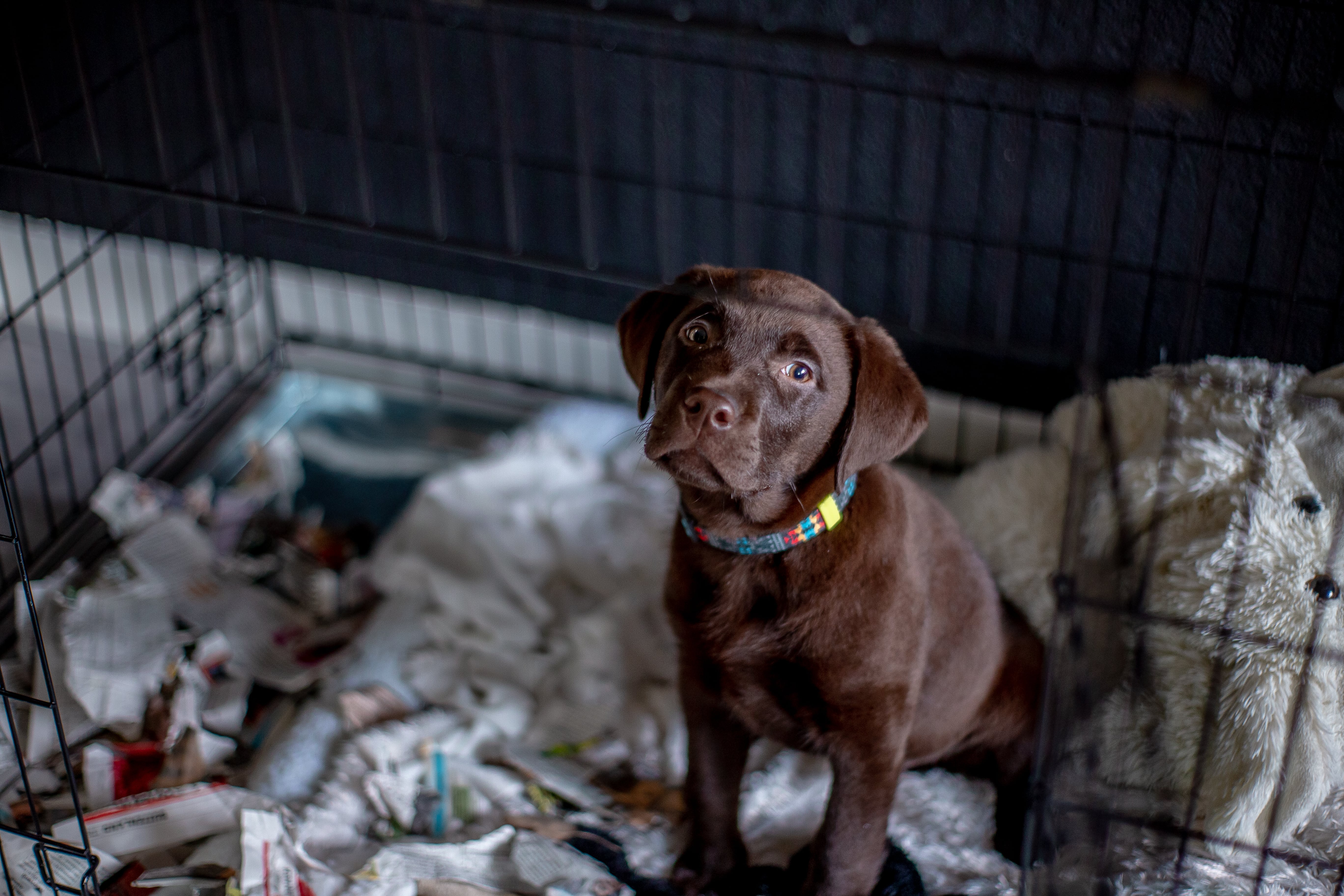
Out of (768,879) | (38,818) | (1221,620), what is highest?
(1221,620)

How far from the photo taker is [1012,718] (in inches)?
75.9

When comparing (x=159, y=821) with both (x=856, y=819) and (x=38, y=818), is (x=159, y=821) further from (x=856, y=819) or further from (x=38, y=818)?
(x=856, y=819)

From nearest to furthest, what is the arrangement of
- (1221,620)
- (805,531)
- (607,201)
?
1. (805,531)
2. (1221,620)
3. (607,201)

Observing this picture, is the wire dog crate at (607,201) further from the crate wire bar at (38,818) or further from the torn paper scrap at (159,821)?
the torn paper scrap at (159,821)

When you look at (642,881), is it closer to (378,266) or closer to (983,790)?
(983,790)

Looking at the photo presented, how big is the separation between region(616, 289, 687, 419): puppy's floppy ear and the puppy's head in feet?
0.13

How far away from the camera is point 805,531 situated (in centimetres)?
160

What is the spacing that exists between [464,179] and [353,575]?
33.3 inches

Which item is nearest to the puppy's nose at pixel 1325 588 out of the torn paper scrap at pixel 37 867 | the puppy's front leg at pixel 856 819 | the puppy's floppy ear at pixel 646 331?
the puppy's front leg at pixel 856 819

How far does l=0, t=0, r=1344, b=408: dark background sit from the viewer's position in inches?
86.9

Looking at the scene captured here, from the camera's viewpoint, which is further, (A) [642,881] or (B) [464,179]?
(B) [464,179]

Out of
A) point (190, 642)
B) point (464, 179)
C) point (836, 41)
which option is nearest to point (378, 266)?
point (464, 179)

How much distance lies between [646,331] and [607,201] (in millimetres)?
1147

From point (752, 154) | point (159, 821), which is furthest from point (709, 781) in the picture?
point (752, 154)
